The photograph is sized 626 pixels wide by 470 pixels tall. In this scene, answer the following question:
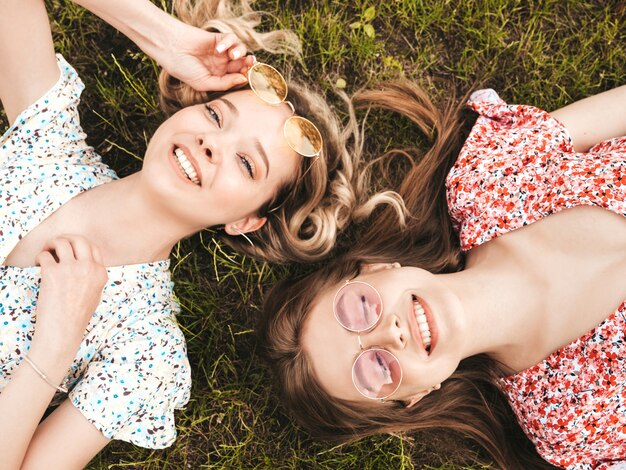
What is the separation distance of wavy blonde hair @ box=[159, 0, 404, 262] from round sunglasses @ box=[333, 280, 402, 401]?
2.82ft

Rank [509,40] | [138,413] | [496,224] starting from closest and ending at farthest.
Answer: [138,413] < [496,224] < [509,40]

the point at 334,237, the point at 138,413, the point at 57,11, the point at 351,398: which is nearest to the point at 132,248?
the point at 138,413

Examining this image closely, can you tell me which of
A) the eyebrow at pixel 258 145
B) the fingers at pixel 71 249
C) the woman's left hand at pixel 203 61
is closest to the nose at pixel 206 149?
the eyebrow at pixel 258 145

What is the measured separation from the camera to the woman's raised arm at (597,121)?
12.8ft

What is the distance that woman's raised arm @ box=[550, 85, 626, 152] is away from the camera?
3.90 meters

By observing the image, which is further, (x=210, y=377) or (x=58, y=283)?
(x=210, y=377)

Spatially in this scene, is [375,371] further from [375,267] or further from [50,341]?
[50,341]

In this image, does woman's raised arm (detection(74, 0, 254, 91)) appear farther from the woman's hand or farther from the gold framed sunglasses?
the woman's hand

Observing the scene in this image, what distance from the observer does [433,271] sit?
3830mm

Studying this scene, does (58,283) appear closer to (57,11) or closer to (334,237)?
(334,237)

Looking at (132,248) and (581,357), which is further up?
(132,248)

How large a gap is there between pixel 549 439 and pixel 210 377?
91.4 inches

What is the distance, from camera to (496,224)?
12.3 ft

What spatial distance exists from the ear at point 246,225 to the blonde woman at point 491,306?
0.49m
